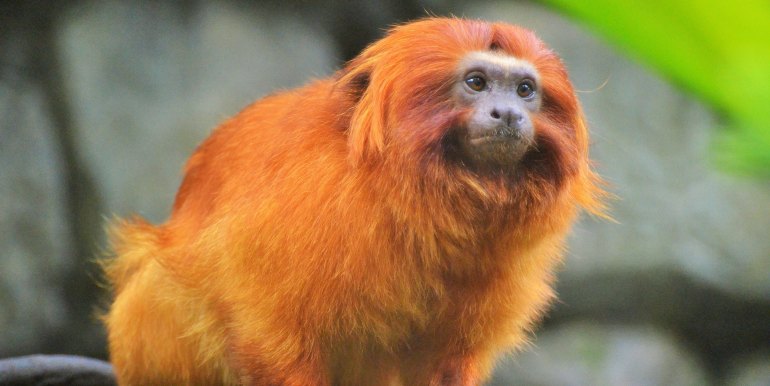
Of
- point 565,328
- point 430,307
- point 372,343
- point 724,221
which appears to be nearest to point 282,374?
point 372,343

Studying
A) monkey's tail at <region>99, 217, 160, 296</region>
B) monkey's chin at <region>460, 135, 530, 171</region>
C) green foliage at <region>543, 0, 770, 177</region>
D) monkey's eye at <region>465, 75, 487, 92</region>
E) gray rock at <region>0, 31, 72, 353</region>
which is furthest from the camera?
gray rock at <region>0, 31, 72, 353</region>

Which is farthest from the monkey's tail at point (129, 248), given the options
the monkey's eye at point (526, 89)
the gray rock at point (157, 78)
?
the gray rock at point (157, 78)

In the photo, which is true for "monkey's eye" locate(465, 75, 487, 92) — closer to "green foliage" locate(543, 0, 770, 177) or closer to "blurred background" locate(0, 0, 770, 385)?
"green foliage" locate(543, 0, 770, 177)

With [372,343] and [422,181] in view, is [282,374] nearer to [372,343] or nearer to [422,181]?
[372,343]

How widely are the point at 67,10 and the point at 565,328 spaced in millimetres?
4179

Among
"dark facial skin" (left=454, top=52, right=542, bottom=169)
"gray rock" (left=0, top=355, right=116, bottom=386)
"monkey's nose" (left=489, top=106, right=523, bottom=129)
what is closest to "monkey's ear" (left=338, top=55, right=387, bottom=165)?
"dark facial skin" (left=454, top=52, right=542, bottom=169)

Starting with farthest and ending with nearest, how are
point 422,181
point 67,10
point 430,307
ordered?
point 67,10 < point 430,307 < point 422,181

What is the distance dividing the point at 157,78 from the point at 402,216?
12.5ft

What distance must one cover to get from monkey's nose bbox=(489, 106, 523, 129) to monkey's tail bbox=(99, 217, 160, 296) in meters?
1.74

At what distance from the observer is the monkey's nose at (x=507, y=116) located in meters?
2.78

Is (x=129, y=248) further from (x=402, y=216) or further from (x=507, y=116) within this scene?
(x=507, y=116)

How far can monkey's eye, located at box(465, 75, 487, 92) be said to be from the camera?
2.88m

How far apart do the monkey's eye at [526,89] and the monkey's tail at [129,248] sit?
5.80ft

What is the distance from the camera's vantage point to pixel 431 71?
288cm
